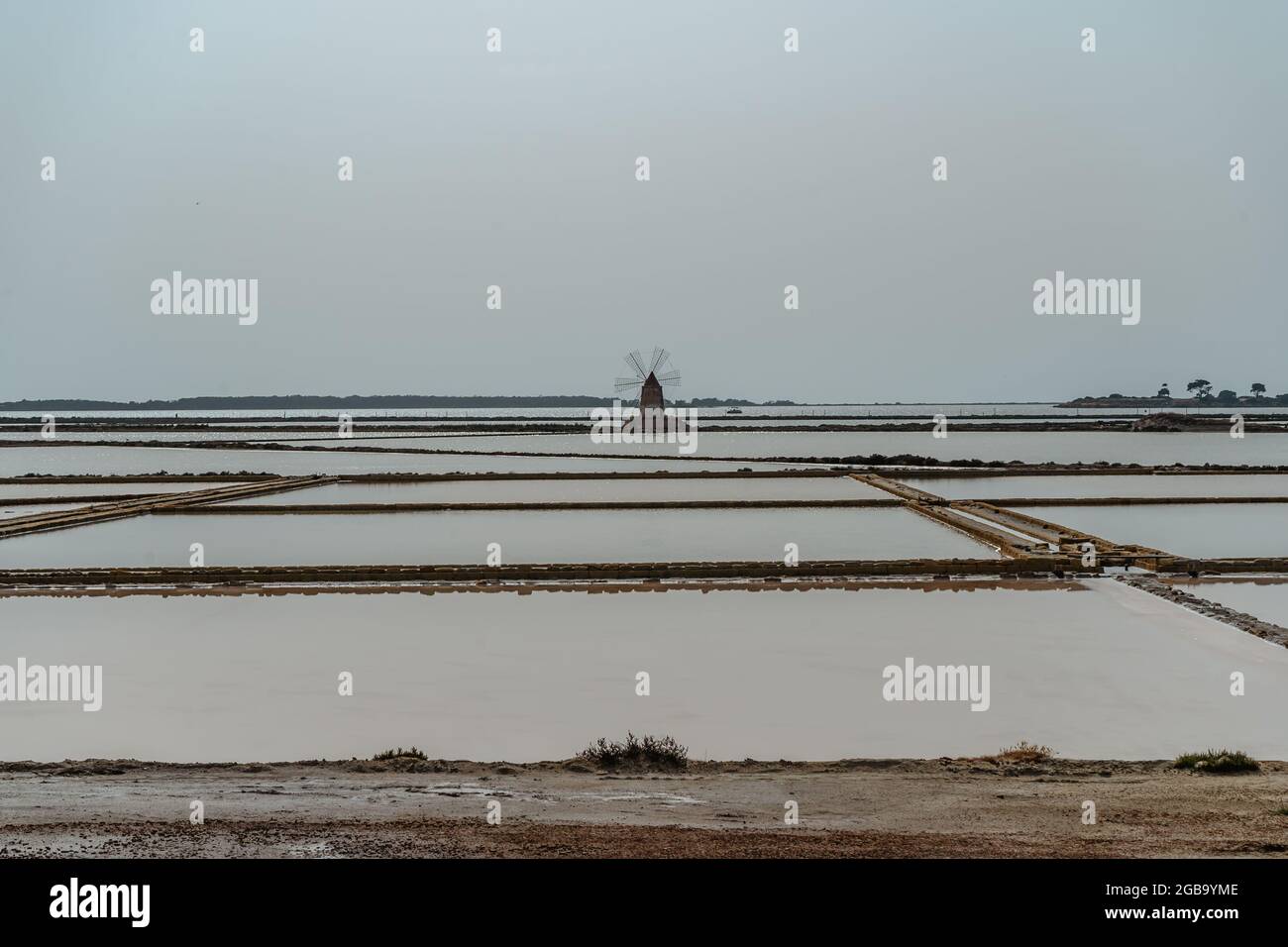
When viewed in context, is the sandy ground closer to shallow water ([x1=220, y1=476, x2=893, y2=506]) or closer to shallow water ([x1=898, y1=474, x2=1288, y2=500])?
shallow water ([x1=220, y1=476, x2=893, y2=506])

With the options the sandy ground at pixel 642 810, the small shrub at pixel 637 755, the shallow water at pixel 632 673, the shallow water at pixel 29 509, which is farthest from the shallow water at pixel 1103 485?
the shallow water at pixel 29 509

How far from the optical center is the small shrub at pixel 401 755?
379 cm

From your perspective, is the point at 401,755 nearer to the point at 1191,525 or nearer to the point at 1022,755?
the point at 1022,755

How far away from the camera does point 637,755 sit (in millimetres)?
3801

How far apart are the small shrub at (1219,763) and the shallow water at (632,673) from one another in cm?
23

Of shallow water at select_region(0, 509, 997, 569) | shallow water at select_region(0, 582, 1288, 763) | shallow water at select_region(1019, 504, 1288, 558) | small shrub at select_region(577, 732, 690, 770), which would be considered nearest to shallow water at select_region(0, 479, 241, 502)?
shallow water at select_region(0, 509, 997, 569)

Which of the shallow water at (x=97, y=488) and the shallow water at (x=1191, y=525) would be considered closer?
the shallow water at (x=1191, y=525)

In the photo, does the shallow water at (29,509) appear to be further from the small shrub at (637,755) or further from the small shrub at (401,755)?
the small shrub at (637,755)

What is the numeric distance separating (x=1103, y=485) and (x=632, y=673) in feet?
41.4

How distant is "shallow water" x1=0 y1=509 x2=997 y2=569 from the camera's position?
29.6 feet
